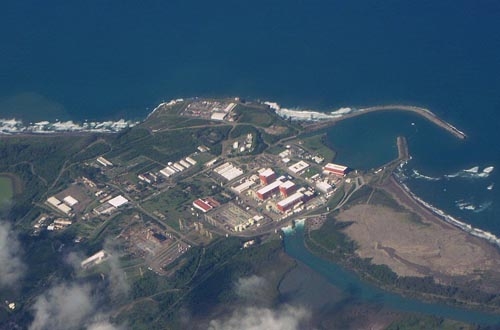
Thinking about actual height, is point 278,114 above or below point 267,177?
above

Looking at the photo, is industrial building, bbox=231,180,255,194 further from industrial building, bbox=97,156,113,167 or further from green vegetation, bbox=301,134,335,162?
industrial building, bbox=97,156,113,167

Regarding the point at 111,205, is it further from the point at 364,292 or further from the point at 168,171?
the point at 364,292

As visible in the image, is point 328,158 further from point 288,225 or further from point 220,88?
point 220,88

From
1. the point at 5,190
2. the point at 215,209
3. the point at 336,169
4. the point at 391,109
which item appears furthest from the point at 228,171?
the point at 5,190

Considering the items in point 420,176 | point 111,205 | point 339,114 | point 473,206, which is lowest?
point 111,205

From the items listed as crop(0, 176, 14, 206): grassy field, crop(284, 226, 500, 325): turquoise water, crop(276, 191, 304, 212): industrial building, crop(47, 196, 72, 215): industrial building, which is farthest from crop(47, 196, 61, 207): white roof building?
crop(284, 226, 500, 325): turquoise water

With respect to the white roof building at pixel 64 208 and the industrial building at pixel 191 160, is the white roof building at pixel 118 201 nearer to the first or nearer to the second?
the white roof building at pixel 64 208

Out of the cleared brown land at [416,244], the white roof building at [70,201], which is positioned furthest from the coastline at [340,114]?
the white roof building at [70,201]
